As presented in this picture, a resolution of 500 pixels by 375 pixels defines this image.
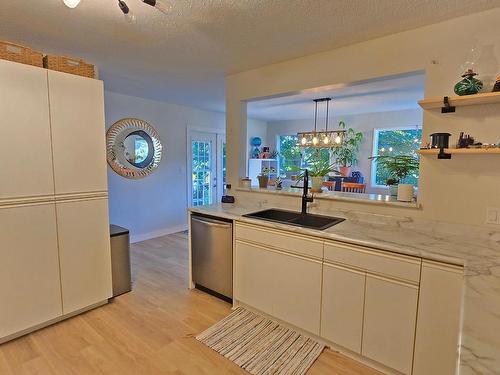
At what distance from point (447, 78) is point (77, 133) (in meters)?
2.92

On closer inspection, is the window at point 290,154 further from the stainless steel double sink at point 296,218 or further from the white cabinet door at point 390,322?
the white cabinet door at point 390,322

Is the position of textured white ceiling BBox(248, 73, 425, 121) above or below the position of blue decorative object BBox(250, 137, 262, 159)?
above

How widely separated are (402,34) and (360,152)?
4166 millimetres

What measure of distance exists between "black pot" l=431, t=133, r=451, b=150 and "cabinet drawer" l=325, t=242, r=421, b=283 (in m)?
0.84

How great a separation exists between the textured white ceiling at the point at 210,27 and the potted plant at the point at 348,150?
150 inches

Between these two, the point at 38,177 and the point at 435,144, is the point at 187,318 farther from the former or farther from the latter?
the point at 435,144

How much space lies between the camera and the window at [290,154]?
687cm

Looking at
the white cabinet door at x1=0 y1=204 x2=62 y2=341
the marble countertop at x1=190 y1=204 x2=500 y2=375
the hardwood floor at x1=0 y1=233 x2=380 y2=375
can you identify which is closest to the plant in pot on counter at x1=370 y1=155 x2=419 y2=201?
the marble countertop at x1=190 y1=204 x2=500 y2=375

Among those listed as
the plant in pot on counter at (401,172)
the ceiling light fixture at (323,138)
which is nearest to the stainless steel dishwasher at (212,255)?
the plant in pot on counter at (401,172)

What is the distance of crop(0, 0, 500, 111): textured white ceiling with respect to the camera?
1.76 m

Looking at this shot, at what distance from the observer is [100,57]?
2.63 meters

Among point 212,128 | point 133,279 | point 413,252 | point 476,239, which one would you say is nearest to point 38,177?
point 133,279

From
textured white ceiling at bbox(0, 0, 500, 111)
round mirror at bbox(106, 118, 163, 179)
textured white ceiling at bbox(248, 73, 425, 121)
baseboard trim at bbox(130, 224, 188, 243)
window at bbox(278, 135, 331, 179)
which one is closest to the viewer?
textured white ceiling at bbox(0, 0, 500, 111)

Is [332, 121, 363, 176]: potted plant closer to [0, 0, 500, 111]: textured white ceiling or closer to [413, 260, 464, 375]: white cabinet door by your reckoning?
[0, 0, 500, 111]: textured white ceiling
